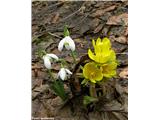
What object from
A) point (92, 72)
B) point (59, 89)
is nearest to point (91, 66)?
point (92, 72)

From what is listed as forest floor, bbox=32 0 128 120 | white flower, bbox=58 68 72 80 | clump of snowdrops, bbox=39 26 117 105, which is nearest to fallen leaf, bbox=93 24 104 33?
forest floor, bbox=32 0 128 120

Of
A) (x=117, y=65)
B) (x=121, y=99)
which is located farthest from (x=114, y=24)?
(x=121, y=99)

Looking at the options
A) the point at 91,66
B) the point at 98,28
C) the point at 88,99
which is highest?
the point at 98,28

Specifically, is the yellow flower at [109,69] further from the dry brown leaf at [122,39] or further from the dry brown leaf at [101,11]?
the dry brown leaf at [101,11]

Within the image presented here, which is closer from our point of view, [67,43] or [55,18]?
[67,43]

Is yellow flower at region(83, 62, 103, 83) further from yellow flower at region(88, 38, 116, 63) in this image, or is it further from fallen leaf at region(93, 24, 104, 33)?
fallen leaf at region(93, 24, 104, 33)

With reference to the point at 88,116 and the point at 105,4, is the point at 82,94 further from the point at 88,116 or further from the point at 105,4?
the point at 105,4

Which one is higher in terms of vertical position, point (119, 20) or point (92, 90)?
point (119, 20)

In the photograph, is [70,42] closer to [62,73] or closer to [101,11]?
[62,73]
